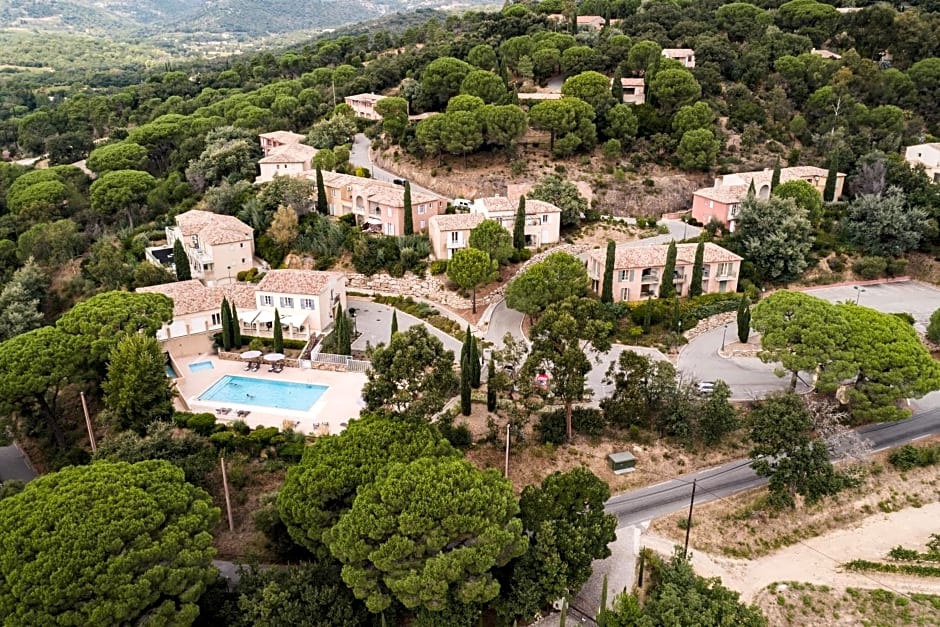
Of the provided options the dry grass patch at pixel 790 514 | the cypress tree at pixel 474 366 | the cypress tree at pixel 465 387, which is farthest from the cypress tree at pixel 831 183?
the cypress tree at pixel 465 387

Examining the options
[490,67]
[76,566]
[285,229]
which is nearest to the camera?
[76,566]

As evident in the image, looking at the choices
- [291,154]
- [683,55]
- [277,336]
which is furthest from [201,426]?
[683,55]

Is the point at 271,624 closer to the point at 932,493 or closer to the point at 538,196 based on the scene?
the point at 932,493

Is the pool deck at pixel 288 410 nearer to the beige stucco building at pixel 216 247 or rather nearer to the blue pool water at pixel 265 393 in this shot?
the blue pool water at pixel 265 393

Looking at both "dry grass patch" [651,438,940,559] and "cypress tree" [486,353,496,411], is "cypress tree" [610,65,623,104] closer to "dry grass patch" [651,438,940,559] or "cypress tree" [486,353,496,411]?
"cypress tree" [486,353,496,411]

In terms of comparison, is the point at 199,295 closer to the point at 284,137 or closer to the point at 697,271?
the point at 284,137

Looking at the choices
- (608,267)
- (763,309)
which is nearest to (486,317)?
(608,267)
